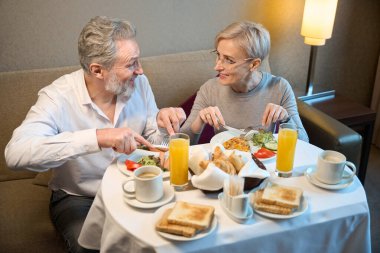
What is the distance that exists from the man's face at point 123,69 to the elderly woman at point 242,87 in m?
0.37

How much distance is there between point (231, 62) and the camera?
200 cm

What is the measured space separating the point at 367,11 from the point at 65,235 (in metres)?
2.85

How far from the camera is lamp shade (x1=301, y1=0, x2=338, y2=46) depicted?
101 inches

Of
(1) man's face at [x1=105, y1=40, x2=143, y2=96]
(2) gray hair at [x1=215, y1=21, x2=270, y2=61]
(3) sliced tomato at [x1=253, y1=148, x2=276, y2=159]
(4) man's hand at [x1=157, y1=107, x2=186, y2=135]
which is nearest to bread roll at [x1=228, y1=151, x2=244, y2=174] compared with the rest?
(3) sliced tomato at [x1=253, y1=148, x2=276, y2=159]

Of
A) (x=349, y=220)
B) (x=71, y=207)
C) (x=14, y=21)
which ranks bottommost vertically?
(x=71, y=207)

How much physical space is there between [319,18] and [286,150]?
1506 mm

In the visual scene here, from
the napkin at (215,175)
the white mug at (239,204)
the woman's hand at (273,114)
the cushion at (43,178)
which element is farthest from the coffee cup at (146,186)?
the cushion at (43,178)

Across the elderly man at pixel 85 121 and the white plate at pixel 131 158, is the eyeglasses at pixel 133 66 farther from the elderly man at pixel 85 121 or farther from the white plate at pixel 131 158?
the white plate at pixel 131 158

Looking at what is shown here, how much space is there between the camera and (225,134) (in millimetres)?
1795

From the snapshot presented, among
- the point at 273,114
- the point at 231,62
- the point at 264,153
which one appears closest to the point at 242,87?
the point at 231,62

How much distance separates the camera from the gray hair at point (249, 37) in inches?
77.7

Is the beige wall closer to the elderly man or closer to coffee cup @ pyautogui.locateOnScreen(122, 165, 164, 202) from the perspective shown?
the elderly man

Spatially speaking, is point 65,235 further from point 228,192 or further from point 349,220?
point 349,220

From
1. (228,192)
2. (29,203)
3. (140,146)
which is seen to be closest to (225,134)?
(140,146)
